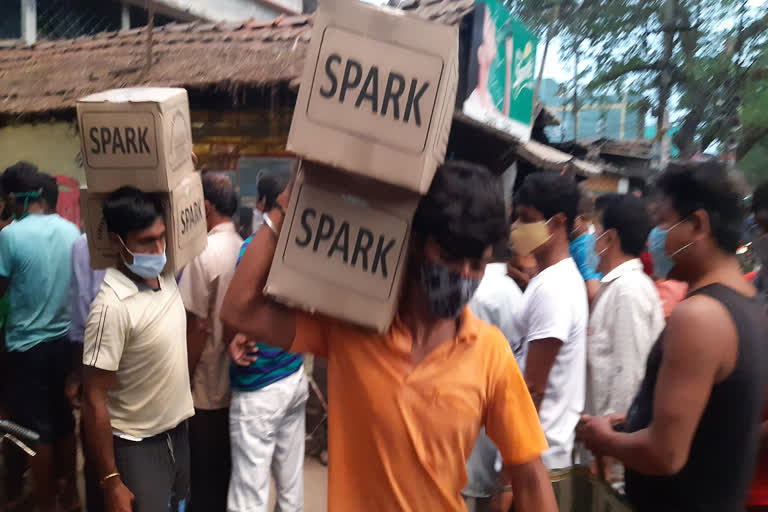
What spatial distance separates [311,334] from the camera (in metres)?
1.60

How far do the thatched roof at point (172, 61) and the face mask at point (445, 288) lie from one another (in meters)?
4.34

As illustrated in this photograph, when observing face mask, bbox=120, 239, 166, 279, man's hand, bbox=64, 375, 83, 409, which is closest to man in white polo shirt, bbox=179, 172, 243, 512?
face mask, bbox=120, 239, 166, 279

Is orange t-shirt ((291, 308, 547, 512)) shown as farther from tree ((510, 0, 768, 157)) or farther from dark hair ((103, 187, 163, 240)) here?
tree ((510, 0, 768, 157))

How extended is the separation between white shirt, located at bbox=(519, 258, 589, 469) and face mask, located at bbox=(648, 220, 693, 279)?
343 millimetres

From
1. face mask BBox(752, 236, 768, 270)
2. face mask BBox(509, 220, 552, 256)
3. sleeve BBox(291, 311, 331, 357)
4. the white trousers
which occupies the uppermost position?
face mask BBox(509, 220, 552, 256)

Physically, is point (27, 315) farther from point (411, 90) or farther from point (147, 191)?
point (411, 90)

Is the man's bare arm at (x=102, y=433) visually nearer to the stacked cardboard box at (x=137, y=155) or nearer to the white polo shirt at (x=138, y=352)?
the white polo shirt at (x=138, y=352)

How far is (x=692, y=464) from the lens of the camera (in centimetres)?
178

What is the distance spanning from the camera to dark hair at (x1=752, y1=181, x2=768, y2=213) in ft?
9.82

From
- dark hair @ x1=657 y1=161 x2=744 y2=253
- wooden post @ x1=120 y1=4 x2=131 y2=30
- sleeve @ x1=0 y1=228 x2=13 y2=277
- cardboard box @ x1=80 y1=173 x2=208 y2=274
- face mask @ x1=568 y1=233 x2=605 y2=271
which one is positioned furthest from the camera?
wooden post @ x1=120 y1=4 x2=131 y2=30

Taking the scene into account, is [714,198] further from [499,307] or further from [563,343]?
[499,307]

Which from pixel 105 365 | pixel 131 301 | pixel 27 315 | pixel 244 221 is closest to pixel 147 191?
pixel 131 301

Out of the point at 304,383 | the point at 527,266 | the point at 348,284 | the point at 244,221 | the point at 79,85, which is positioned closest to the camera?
the point at 348,284

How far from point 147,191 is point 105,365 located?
2.18 ft
